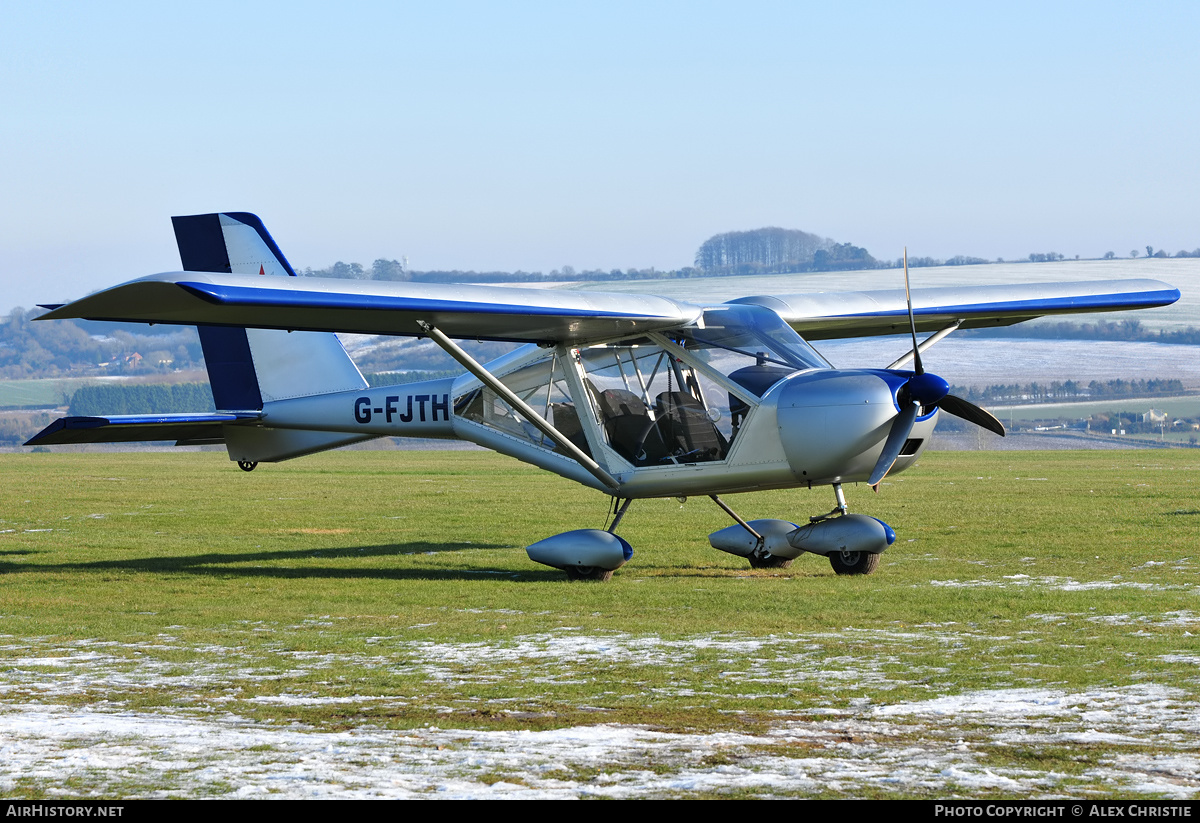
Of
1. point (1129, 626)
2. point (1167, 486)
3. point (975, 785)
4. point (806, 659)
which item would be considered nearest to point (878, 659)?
point (806, 659)

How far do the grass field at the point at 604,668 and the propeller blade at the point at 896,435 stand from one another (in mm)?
1063

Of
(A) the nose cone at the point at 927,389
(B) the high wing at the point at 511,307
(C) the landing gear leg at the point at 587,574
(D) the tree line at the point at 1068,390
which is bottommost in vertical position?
(D) the tree line at the point at 1068,390

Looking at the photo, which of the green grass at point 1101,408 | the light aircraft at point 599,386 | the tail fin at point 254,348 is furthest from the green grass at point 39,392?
the light aircraft at point 599,386

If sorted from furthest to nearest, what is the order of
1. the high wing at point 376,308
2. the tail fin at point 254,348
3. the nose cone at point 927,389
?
1. the tail fin at point 254,348
2. the nose cone at point 927,389
3. the high wing at point 376,308

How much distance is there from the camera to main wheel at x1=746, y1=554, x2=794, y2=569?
12.7 metres

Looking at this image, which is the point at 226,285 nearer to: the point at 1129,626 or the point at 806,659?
the point at 806,659

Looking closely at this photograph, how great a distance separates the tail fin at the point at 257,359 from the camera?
50.1 feet

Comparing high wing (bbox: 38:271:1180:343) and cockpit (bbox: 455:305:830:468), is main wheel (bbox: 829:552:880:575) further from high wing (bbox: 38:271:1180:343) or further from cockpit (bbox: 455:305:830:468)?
high wing (bbox: 38:271:1180:343)

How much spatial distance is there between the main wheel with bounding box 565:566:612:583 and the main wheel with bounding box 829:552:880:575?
214 cm

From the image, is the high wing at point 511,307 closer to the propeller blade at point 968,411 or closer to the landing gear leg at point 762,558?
the landing gear leg at point 762,558

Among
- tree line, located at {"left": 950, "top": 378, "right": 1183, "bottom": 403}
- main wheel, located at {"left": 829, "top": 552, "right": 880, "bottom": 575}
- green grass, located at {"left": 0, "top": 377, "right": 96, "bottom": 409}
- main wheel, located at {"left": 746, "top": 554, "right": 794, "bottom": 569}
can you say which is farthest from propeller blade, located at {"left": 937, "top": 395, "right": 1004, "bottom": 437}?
green grass, located at {"left": 0, "top": 377, "right": 96, "bottom": 409}

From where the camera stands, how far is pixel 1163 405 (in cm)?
8588

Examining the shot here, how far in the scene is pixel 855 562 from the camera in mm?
11578

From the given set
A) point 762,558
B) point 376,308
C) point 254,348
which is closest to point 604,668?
point 376,308
